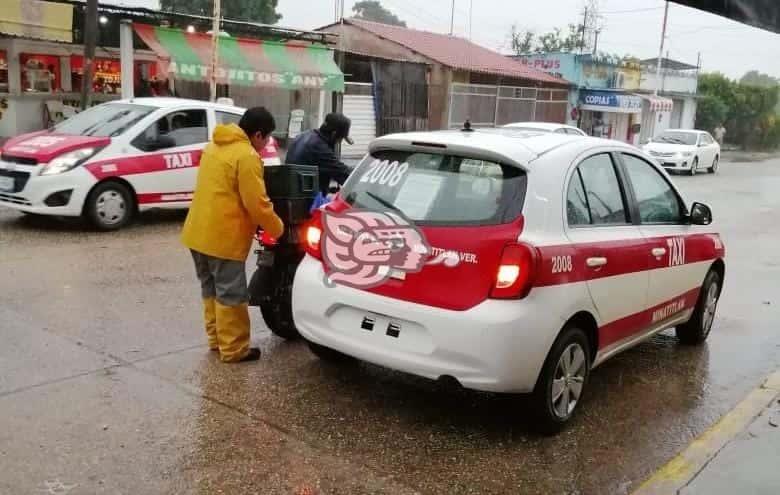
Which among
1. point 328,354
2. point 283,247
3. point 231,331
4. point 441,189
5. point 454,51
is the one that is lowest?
point 328,354

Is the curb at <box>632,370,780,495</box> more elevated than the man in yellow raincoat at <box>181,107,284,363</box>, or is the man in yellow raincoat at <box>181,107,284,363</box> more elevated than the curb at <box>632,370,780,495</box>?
the man in yellow raincoat at <box>181,107,284,363</box>

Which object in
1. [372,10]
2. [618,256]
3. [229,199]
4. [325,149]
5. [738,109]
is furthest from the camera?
[372,10]

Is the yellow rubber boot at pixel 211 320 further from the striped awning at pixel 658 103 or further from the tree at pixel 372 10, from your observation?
the tree at pixel 372 10

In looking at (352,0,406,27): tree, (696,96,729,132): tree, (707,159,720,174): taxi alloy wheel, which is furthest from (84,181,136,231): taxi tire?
(352,0,406,27): tree

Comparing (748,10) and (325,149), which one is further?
(325,149)

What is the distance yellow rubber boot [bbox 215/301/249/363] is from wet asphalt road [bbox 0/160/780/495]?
0.42ft

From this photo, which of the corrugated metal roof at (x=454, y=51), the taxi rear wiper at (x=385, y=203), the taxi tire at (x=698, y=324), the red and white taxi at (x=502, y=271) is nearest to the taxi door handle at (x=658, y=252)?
the red and white taxi at (x=502, y=271)

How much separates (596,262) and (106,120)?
7.33 m

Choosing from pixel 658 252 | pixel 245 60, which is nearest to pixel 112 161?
pixel 658 252

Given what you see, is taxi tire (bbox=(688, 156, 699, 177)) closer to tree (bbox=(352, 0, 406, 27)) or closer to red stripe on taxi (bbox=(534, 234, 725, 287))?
red stripe on taxi (bbox=(534, 234, 725, 287))

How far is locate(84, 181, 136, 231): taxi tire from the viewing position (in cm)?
909

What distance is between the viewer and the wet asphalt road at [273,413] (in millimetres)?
3734

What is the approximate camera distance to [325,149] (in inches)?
251

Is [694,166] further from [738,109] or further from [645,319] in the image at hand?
[738,109]
